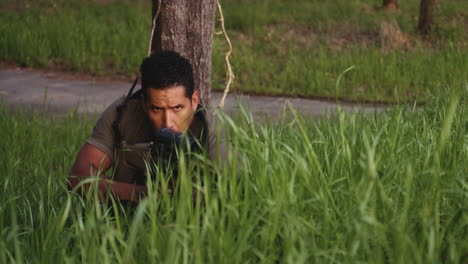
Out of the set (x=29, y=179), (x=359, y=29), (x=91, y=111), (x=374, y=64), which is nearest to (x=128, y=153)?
(x=29, y=179)

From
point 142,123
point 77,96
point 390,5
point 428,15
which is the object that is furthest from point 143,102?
point 390,5

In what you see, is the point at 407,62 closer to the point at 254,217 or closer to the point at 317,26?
the point at 317,26

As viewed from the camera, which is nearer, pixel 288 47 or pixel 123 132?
pixel 123 132

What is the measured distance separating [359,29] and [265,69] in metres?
3.14

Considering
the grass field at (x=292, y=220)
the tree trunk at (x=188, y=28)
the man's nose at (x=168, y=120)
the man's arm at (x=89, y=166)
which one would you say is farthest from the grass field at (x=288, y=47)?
the grass field at (x=292, y=220)

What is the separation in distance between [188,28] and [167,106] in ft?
4.99

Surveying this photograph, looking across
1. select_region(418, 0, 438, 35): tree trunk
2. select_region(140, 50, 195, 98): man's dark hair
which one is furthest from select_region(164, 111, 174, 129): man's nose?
select_region(418, 0, 438, 35): tree trunk

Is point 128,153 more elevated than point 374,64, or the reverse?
point 128,153

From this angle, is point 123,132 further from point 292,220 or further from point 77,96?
point 77,96

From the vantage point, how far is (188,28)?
4.88 m

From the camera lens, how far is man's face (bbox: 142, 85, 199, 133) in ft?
11.3

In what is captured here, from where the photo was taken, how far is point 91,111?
28.3 feet

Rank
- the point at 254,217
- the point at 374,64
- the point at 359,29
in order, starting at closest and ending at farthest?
1. the point at 254,217
2. the point at 374,64
3. the point at 359,29

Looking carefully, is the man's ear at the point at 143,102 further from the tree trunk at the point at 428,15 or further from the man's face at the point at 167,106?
the tree trunk at the point at 428,15
